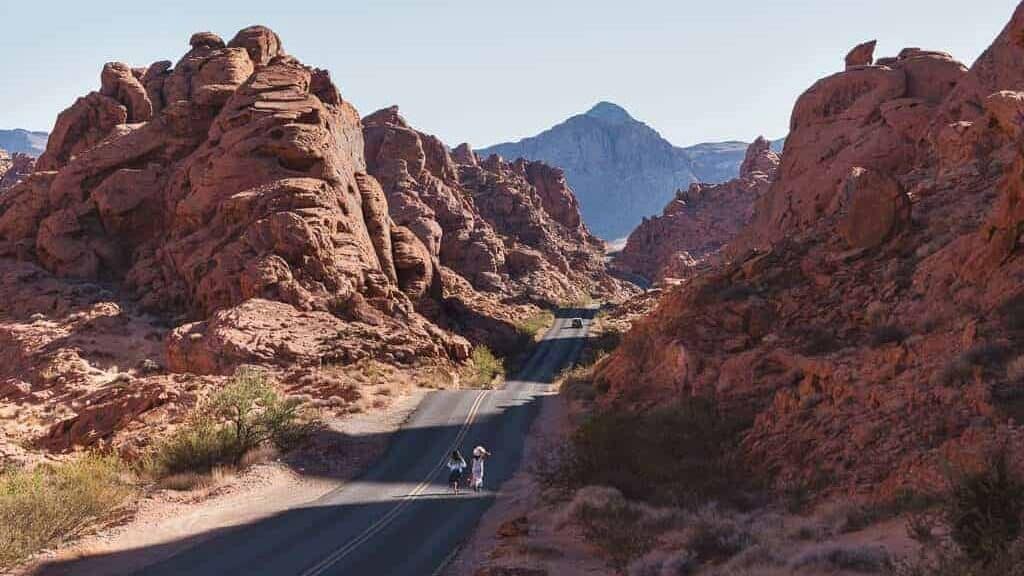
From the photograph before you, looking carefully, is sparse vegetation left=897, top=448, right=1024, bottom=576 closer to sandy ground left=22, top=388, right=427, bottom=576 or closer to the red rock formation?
sandy ground left=22, top=388, right=427, bottom=576

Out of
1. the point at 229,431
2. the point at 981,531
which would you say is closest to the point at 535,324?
the point at 229,431

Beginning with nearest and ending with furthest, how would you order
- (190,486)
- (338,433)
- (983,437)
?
1. (983,437)
2. (190,486)
3. (338,433)

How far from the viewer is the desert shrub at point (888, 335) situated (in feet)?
57.6

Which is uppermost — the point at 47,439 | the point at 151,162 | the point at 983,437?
the point at 151,162

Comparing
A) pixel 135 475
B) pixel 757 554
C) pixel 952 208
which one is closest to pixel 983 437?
pixel 757 554

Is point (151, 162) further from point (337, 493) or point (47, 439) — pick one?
point (337, 493)

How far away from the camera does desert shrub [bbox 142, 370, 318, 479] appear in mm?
20531

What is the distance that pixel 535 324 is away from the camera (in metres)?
66.1

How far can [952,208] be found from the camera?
2300cm

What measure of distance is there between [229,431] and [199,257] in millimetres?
18773

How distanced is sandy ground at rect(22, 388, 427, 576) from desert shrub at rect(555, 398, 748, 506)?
24.5 ft

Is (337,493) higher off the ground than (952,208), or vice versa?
(952,208)

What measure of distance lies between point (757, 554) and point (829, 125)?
36.1m

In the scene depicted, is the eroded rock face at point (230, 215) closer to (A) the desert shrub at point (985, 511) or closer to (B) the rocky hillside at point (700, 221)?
(A) the desert shrub at point (985, 511)
